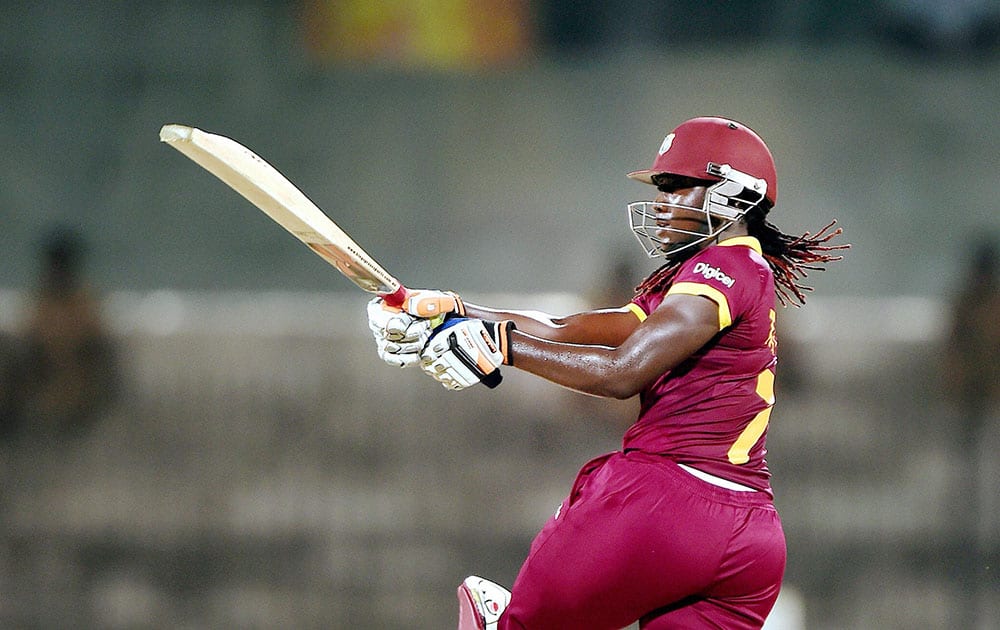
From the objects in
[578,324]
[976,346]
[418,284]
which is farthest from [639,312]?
[976,346]

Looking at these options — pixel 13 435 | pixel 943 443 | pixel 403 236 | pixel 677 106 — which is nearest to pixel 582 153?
pixel 677 106

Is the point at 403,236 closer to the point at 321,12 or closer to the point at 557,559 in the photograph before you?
the point at 321,12

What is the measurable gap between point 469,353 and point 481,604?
53 centimetres

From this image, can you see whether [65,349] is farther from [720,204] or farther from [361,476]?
[720,204]

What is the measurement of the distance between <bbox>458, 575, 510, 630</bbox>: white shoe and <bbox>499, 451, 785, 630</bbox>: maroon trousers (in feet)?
0.18

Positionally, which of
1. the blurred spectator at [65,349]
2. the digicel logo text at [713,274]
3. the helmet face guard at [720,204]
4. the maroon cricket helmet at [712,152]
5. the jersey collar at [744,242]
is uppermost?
the maroon cricket helmet at [712,152]

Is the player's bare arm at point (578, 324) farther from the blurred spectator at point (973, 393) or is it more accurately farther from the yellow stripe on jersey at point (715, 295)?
the blurred spectator at point (973, 393)

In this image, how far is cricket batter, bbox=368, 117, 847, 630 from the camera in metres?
1.89

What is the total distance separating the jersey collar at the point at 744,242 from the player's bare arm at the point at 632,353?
8.4 inches

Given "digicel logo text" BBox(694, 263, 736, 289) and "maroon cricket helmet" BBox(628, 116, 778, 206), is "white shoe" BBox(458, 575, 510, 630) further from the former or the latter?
"maroon cricket helmet" BBox(628, 116, 778, 206)

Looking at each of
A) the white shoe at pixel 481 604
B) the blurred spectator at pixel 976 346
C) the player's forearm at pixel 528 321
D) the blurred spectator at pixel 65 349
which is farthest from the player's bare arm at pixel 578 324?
the blurred spectator at pixel 65 349

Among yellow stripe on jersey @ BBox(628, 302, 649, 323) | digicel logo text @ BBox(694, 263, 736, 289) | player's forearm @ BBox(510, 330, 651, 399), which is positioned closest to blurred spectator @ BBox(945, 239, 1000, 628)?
yellow stripe on jersey @ BBox(628, 302, 649, 323)

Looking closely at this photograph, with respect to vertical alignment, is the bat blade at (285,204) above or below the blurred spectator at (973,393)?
above

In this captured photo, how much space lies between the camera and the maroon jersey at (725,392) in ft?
6.53
